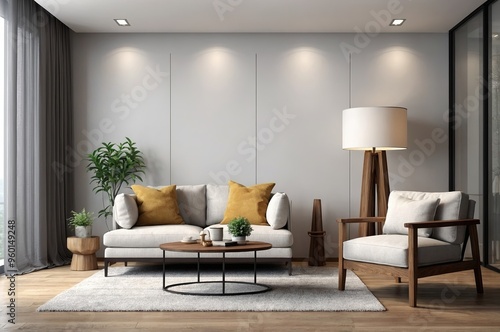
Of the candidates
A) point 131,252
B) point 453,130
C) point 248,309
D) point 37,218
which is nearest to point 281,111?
point 453,130

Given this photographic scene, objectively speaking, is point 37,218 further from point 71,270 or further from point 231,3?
point 231,3

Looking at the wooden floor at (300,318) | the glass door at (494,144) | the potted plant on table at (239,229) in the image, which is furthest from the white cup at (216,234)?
the glass door at (494,144)

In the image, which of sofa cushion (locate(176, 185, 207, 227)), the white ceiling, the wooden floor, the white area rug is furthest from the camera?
sofa cushion (locate(176, 185, 207, 227))

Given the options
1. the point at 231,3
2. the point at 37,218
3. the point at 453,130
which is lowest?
the point at 37,218

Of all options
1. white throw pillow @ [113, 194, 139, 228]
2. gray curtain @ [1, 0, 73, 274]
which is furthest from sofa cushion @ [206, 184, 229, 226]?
gray curtain @ [1, 0, 73, 274]

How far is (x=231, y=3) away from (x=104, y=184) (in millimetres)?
2513

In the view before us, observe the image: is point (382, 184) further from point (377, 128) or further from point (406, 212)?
point (406, 212)

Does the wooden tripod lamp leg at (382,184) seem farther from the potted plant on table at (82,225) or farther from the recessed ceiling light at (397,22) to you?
the potted plant on table at (82,225)

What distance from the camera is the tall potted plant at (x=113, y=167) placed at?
7262mm

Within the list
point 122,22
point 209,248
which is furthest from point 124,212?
point 122,22

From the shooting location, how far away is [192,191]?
7.02m

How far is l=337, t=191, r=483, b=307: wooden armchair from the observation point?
4766 mm

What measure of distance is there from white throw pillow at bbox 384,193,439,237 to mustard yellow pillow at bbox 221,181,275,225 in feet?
4.95

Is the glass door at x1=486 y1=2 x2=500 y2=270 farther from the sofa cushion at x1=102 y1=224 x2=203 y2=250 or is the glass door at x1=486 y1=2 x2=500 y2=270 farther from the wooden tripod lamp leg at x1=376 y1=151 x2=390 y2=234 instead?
the sofa cushion at x1=102 y1=224 x2=203 y2=250
